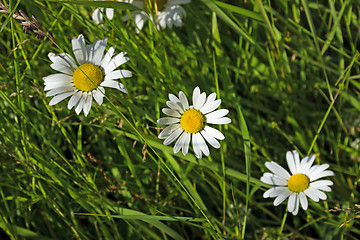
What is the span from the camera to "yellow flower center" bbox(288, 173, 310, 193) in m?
1.15

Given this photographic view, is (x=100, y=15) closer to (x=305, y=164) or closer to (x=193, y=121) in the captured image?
(x=193, y=121)

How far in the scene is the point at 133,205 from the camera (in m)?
1.40

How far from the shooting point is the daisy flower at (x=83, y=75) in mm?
977

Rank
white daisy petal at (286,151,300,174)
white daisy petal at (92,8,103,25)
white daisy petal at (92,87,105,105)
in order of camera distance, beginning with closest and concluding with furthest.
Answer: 1. white daisy petal at (92,87,105,105)
2. white daisy petal at (286,151,300,174)
3. white daisy petal at (92,8,103,25)

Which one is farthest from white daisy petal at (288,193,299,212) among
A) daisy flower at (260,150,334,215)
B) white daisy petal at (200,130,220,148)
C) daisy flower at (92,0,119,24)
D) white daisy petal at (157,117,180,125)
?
daisy flower at (92,0,119,24)

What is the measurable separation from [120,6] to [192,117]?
1.14 ft

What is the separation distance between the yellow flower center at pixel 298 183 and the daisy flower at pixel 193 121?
0.33 m

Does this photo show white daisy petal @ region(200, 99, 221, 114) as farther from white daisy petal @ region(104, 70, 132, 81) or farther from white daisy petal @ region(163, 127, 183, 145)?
white daisy petal @ region(104, 70, 132, 81)

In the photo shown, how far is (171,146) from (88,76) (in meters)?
0.40

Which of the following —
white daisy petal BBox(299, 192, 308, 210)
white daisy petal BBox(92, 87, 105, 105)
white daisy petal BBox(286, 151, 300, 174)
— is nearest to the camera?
white daisy petal BBox(92, 87, 105, 105)

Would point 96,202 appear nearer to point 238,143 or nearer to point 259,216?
point 238,143

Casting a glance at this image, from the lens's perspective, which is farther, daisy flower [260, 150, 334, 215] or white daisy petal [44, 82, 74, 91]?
daisy flower [260, 150, 334, 215]

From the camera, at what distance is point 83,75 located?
996 millimetres

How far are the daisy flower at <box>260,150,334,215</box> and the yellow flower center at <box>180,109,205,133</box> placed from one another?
28 centimetres
